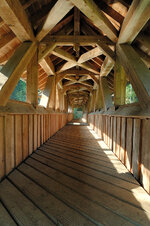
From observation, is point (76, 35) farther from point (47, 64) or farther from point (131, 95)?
point (131, 95)

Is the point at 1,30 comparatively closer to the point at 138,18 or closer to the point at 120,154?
the point at 138,18

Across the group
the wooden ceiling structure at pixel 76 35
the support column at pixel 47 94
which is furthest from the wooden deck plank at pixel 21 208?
the support column at pixel 47 94

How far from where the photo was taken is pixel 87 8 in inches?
87.6

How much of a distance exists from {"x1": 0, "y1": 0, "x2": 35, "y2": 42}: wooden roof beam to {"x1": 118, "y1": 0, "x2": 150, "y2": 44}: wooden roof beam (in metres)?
Answer: 2.13

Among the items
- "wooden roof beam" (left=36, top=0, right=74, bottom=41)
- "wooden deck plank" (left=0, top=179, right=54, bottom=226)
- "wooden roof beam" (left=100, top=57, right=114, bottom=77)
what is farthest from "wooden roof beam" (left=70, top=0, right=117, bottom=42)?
"wooden deck plank" (left=0, top=179, right=54, bottom=226)

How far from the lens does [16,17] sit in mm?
2043

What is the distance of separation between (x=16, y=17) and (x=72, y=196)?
10.2 ft

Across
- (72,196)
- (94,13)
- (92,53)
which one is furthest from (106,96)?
(72,196)

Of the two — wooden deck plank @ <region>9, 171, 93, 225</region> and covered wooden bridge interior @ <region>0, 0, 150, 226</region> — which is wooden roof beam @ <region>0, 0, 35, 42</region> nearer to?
covered wooden bridge interior @ <region>0, 0, 150, 226</region>

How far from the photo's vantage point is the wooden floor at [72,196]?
3.92 feet

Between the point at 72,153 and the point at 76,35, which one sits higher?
the point at 76,35

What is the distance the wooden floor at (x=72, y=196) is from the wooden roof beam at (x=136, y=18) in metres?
2.84

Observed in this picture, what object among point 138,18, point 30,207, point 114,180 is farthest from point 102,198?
point 138,18

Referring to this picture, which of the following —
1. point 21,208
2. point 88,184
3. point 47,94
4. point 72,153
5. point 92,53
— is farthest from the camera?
point 47,94
